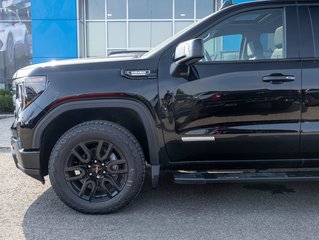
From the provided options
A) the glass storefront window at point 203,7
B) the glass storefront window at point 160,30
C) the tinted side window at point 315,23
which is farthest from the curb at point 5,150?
the glass storefront window at point 203,7

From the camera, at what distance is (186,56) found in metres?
3.58

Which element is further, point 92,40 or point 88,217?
point 92,40

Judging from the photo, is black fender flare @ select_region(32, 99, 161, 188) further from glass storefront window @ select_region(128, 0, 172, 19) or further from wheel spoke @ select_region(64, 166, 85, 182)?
glass storefront window @ select_region(128, 0, 172, 19)

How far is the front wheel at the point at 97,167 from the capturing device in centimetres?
382

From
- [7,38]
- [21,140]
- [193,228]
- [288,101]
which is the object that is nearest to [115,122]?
[21,140]

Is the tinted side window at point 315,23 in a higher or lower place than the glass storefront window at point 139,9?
lower

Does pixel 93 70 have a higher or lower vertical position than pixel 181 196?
higher

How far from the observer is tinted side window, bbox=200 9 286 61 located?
12.8ft

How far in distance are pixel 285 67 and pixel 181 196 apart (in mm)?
1755

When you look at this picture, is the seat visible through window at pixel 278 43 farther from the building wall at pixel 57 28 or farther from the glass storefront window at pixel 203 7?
the building wall at pixel 57 28

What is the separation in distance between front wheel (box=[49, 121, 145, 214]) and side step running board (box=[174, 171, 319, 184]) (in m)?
0.44

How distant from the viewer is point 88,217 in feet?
12.8

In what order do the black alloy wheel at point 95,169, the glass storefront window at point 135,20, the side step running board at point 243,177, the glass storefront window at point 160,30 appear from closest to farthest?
the side step running board at point 243,177
the black alloy wheel at point 95,169
the glass storefront window at point 135,20
the glass storefront window at point 160,30

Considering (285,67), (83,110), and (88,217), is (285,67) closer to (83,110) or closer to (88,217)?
(83,110)
